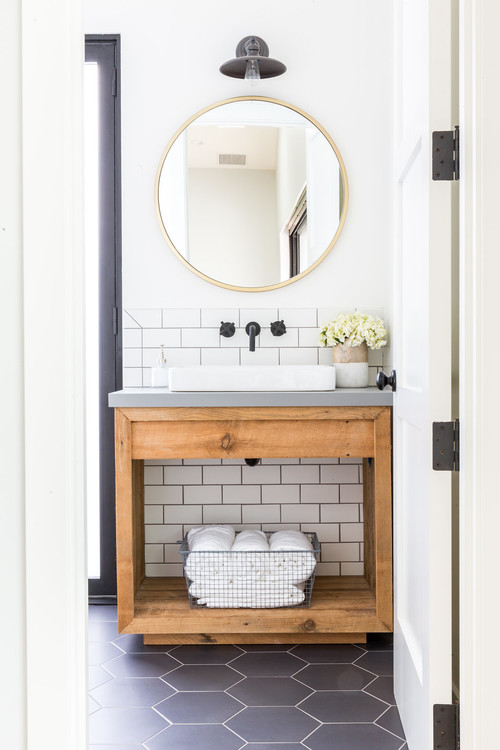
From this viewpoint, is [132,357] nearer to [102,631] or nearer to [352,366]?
[352,366]

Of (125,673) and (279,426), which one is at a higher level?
(279,426)

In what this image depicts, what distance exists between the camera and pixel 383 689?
2.13 meters

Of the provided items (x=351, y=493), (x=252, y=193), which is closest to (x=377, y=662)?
(x=351, y=493)

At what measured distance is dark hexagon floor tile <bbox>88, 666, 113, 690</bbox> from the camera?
7.20 ft

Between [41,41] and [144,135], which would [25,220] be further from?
[144,135]

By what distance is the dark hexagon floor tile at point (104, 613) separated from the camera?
2.76 m

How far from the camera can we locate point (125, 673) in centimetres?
227

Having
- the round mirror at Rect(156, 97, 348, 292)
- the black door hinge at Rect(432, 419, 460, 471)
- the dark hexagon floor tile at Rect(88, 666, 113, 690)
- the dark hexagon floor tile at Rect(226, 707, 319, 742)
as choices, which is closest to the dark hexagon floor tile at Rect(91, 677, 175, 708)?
the dark hexagon floor tile at Rect(88, 666, 113, 690)

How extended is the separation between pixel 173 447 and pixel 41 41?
151 cm

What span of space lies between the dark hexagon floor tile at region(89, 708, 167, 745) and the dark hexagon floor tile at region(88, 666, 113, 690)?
0.18 meters

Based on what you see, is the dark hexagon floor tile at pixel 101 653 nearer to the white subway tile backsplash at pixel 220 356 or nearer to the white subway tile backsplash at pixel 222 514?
the white subway tile backsplash at pixel 222 514

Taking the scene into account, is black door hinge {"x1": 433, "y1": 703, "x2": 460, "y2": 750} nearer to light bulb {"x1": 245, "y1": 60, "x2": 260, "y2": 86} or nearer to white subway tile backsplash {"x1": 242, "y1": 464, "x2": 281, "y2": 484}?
white subway tile backsplash {"x1": 242, "y1": 464, "x2": 281, "y2": 484}

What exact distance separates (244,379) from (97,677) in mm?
1102

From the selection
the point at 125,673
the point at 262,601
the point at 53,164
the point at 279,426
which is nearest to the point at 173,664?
the point at 125,673
